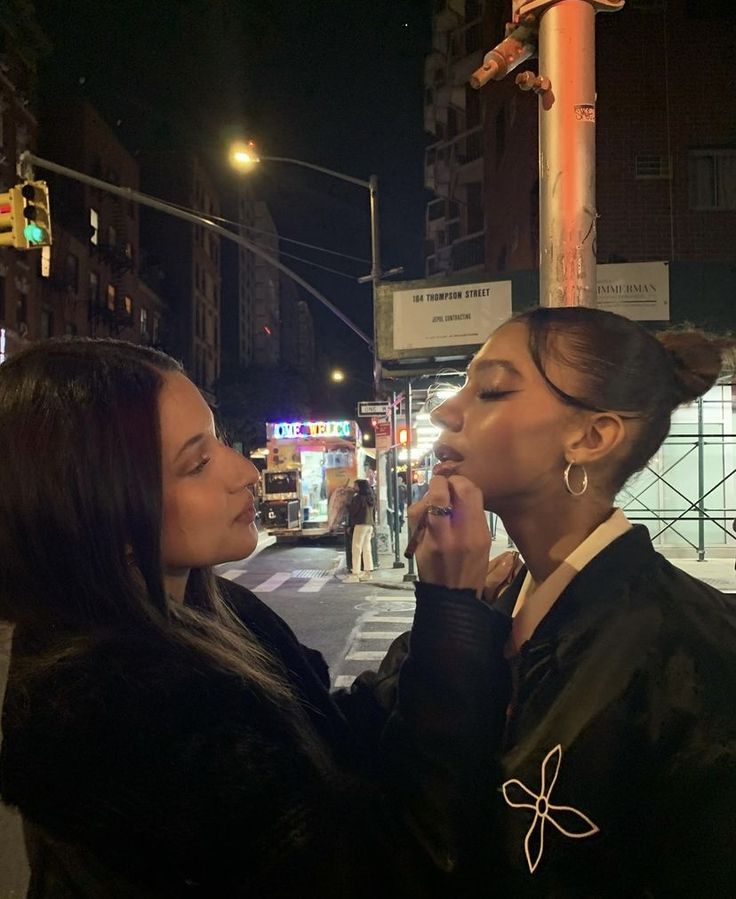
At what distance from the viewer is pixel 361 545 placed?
14078 mm

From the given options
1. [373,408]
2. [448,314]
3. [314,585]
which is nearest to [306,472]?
[373,408]

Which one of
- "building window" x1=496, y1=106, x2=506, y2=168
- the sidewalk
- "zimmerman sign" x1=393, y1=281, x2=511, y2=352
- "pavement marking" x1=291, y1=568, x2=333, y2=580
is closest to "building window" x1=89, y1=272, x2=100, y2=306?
"building window" x1=496, y1=106, x2=506, y2=168

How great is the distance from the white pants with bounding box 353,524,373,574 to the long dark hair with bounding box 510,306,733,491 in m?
12.6

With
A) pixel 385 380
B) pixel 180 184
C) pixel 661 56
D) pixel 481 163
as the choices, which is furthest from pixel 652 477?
pixel 180 184

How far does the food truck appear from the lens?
75.0ft

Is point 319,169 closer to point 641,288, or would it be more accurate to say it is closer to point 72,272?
point 641,288

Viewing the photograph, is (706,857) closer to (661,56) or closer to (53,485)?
(53,485)

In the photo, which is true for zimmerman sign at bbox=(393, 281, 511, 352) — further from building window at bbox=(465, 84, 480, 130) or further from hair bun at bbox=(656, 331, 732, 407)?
building window at bbox=(465, 84, 480, 130)

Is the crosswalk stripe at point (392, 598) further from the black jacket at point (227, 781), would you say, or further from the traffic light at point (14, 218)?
the black jacket at point (227, 781)

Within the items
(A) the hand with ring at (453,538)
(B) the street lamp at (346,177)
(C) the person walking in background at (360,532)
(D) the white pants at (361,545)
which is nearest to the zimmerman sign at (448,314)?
(B) the street lamp at (346,177)

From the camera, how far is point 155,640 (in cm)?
113

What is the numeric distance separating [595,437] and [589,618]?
1.33 feet

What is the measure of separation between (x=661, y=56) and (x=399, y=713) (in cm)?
1602

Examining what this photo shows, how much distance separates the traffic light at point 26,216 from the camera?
9.75 metres
